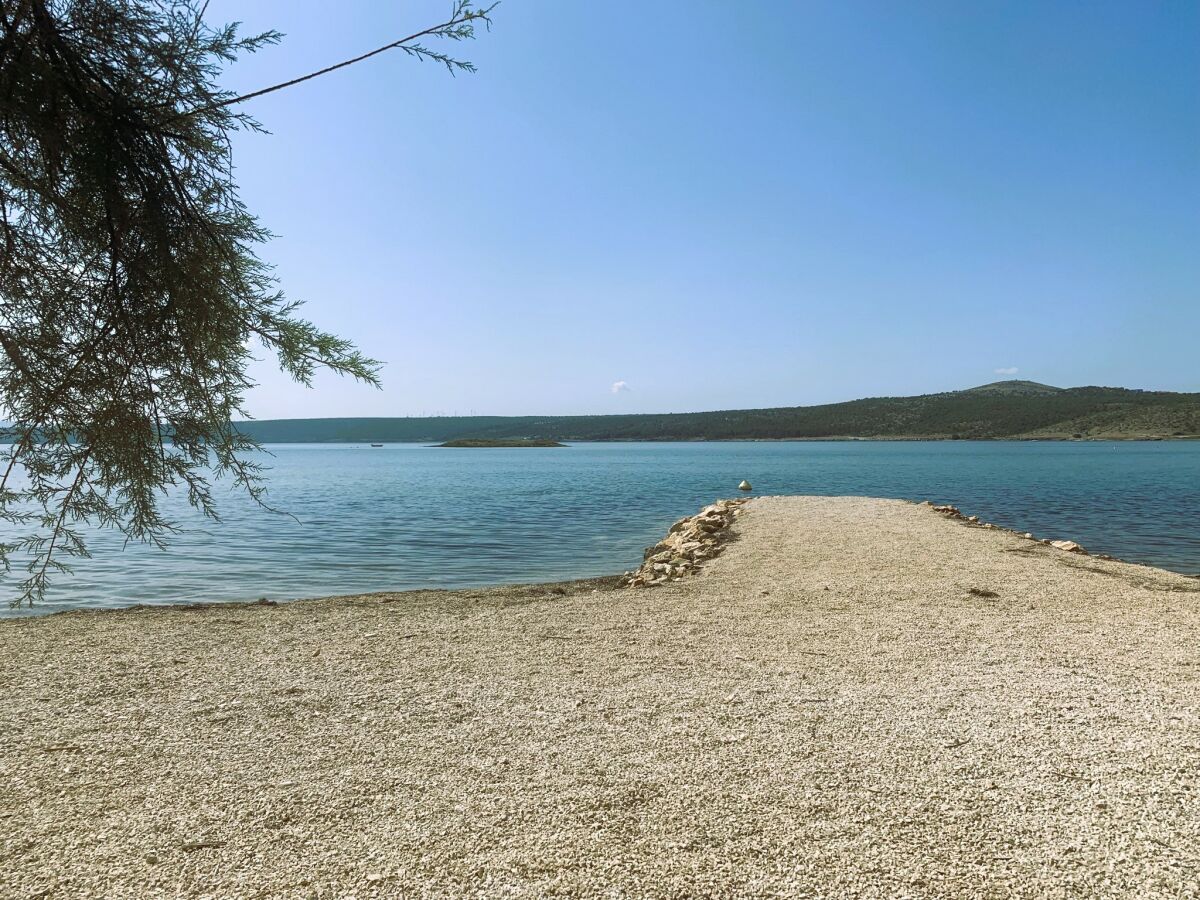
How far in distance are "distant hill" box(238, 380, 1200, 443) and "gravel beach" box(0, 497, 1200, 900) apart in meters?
105

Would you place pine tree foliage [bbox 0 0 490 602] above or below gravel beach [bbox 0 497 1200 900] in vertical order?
above

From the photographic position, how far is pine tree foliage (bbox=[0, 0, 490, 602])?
326 centimetres

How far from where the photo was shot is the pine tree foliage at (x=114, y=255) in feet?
10.7

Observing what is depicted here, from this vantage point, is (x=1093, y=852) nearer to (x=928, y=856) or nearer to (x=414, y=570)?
(x=928, y=856)

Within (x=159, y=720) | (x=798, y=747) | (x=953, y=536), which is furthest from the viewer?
(x=953, y=536)

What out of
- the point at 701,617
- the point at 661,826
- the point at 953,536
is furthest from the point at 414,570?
the point at 661,826

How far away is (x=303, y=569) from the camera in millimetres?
14203

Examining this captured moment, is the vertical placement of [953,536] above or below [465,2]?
below

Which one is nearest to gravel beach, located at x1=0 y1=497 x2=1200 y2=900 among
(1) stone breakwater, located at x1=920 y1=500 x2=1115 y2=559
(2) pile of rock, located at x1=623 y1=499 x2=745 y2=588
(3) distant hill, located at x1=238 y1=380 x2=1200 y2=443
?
(2) pile of rock, located at x1=623 y1=499 x2=745 y2=588

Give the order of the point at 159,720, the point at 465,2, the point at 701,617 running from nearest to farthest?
1. the point at 465,2
2. the point at 159,720
3. the point at 701,617

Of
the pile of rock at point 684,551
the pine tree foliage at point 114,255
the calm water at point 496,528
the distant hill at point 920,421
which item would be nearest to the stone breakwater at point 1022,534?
the calm water at point 496,528

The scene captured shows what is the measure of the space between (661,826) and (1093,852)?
1.87m

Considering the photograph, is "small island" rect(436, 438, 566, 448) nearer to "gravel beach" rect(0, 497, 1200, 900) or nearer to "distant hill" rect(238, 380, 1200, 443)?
"distant hill" rect(238, 380, 1200, 443)

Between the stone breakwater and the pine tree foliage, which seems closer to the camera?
the pine tree foliage
